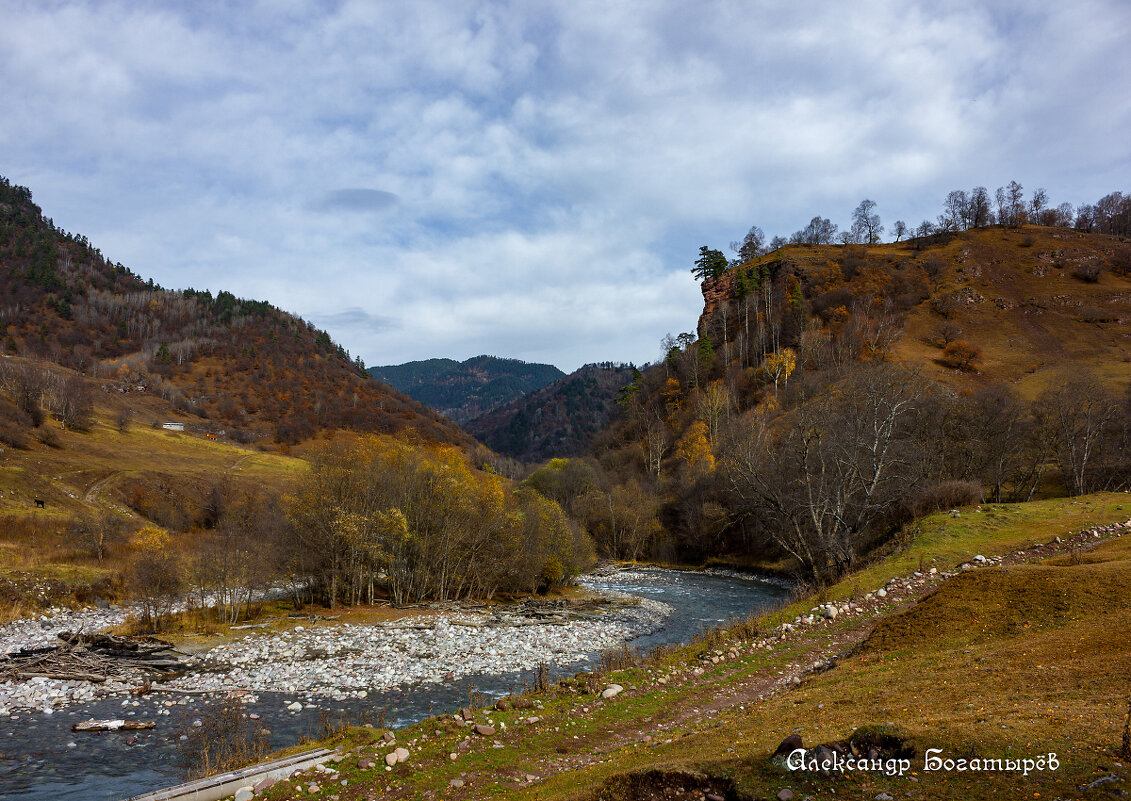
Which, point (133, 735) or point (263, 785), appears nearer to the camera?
point (263, 785)

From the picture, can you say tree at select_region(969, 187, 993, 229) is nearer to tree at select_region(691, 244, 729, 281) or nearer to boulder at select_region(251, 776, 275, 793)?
tree at select_region(691, 244, 729, 281)

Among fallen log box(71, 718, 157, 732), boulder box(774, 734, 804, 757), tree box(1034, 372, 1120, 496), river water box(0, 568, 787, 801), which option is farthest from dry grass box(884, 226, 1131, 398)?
fallen log box(71, 718, 157, 732)

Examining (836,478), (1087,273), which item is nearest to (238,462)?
(836,478)

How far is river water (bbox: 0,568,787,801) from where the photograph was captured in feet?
45.7

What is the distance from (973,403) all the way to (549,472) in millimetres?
54638

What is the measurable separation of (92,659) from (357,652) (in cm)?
1054

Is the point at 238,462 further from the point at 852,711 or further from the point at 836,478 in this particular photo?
the point at 852,711

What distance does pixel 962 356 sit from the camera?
86625 mm

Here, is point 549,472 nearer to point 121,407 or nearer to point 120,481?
point 120,481

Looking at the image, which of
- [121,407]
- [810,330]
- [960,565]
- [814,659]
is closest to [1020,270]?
[810,330]

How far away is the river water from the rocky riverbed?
3.56 feet

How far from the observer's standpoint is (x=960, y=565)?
25109 mm

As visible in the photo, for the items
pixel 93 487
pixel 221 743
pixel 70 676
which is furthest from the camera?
pixel 93 487

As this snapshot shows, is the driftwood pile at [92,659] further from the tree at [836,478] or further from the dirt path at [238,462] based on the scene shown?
the dirt path at [238,462]
